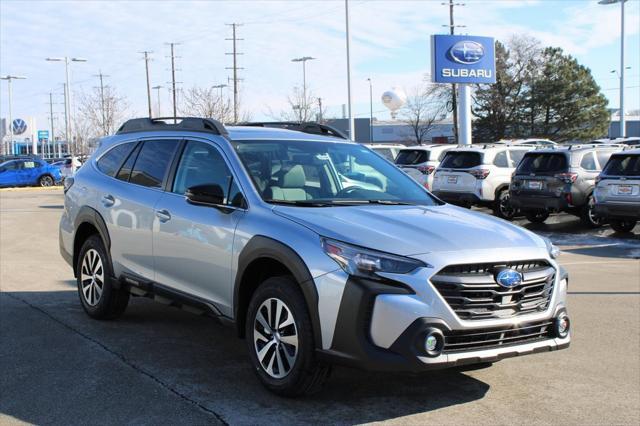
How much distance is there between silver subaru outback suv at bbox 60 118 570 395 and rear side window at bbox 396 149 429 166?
15054 millimetres

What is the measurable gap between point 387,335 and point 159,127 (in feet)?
10.8

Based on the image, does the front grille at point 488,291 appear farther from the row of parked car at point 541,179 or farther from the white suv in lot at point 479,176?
the white suv in lot at point 479,176

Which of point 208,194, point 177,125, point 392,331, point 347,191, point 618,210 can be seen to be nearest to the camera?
point 392,331

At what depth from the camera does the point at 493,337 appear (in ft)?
14.2

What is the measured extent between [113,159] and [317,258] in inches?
135

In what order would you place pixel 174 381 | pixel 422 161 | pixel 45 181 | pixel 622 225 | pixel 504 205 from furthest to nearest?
pixel 45 181
pixel 422 161
pixel 504 205
pixel 622 225
pixel 174 381

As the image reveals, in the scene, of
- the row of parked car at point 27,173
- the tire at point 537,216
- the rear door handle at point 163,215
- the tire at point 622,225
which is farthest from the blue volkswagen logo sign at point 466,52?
the rear door handle at point 163,215

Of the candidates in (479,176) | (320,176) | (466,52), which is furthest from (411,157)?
(320,176)

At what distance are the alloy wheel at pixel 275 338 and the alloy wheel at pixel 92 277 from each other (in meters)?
2.50

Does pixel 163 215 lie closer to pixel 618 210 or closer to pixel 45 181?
pixel 618 210

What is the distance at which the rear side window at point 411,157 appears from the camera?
21059mm

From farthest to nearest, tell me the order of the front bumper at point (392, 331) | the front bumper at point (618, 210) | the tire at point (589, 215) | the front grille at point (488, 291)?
1. the tire at point (589, 215)
2. the front bumper at point (618, 210)
3. the front grille at point (488, 291)
4. the front bumper at point (392, 331)

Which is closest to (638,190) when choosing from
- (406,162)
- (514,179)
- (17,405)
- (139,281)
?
(514,179)

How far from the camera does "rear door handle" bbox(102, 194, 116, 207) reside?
6.52 metres
